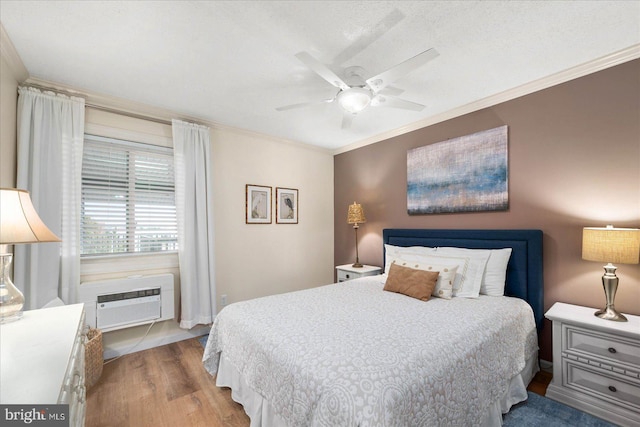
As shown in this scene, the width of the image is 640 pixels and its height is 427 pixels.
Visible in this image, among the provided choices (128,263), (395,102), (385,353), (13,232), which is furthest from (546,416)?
(128,263)

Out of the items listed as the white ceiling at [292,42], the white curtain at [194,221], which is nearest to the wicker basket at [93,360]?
the white curtain at [194,221]

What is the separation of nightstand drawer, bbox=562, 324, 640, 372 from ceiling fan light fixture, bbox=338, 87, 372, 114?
7.31 feet

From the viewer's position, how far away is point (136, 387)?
228cm

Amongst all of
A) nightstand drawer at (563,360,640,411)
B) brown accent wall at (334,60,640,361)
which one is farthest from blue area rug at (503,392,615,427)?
brown accent wall at (334,60,640,361)

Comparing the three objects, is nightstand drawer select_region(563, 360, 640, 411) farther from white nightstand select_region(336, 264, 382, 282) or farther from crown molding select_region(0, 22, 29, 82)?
crown molding select_region(0, 22, 29, 82)

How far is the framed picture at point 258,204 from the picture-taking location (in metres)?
3.70

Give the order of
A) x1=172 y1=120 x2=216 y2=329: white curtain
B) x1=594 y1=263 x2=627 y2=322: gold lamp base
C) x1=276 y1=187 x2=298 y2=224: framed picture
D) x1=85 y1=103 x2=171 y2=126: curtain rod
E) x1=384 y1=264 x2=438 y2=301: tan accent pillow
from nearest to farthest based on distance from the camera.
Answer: x1=594 y1=263 x2=627 y2=322: gold lamp base < x1=384 y1=264 x2=438 y2=301: tan accent pillow < x1=85 y1=103 x2=171 y2=126: curtain rod < x1=172 y1=120 x2=216 y2=329: white curtain < x1=276 y1=187 x2=298 y2=224: framed picture

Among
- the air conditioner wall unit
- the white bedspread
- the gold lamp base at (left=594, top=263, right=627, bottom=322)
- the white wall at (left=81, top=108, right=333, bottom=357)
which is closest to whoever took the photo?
the white bedspread

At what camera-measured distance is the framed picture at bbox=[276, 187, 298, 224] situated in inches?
157

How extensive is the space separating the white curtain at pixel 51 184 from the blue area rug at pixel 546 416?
3.63 meters

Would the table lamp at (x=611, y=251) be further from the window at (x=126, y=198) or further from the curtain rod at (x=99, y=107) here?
the curtain rod at (x=99, y=107)

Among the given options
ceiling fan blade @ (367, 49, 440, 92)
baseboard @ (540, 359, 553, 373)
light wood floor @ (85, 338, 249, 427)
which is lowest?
light wood floor @ (85, 338, 249, 427)

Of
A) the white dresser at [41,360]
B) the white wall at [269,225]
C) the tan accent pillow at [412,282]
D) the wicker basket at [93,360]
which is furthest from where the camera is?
the white wall at [269,225]

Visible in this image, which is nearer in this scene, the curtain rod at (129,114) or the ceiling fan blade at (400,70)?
the ceiling fan blade at (400,70)
